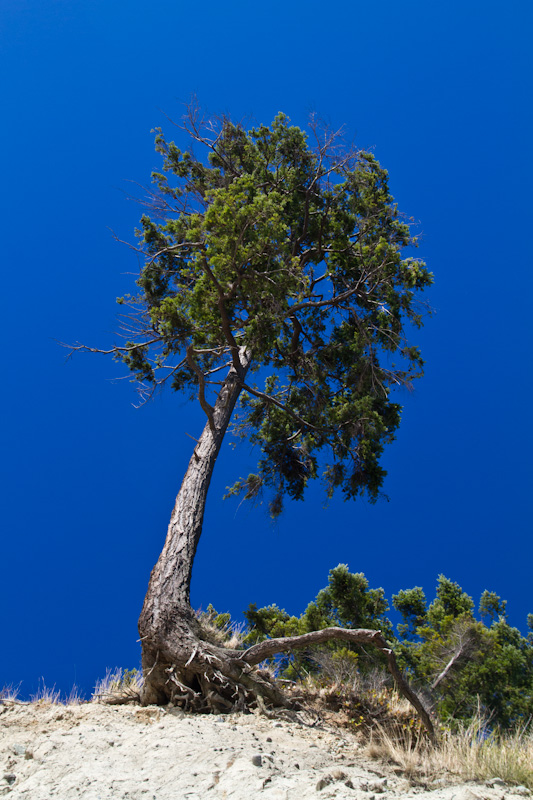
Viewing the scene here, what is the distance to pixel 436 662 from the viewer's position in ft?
38.4

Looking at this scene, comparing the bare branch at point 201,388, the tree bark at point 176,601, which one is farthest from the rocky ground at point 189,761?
the bare branch at point 201,388

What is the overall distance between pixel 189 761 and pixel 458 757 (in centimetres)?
213

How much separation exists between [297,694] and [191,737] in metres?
2.02

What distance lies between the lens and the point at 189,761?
3977mm

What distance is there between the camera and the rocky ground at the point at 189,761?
3564mm

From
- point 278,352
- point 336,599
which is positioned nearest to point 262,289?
point 278,352

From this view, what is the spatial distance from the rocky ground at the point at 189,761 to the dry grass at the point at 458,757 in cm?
15

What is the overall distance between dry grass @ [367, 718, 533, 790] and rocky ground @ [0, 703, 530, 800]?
0.15 m

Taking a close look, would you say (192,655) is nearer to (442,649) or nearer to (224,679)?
(224,679)

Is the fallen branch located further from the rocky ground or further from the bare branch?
the bare branch

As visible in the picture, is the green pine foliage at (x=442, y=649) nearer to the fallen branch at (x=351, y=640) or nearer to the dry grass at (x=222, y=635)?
the dry grass at (x=222, y=635)

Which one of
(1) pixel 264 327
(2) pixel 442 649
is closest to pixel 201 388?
(1) pixel 264 327

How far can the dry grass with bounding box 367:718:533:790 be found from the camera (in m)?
3.93

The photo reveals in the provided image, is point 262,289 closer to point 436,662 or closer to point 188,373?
point 188,373
